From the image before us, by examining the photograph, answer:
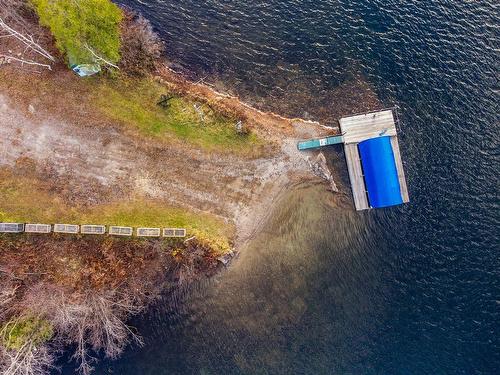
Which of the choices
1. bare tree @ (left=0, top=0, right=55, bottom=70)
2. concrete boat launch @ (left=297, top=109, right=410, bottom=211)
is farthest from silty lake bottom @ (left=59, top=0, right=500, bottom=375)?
bare tree @ (left=0, top=0, right=55, bottom=70)

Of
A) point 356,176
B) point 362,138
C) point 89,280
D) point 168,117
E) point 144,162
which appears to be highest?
point 168,117

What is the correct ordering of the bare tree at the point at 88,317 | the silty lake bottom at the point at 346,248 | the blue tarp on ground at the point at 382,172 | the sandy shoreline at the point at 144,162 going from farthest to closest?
the silty lake bottom at the point at 346,248
the blue tarp on ground at the point at 382,172
the sandy shoreline at the point at 144,162
the bare tree at the point at 88,317

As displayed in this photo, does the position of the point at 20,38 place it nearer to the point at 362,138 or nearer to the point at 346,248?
the point at 362,138

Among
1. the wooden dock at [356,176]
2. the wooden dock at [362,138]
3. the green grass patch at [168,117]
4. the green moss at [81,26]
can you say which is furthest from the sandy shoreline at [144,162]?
the wooden dock at [362,138]

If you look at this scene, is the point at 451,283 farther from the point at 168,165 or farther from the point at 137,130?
the point at 137,130

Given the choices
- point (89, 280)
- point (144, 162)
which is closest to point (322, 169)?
point (144, 162)

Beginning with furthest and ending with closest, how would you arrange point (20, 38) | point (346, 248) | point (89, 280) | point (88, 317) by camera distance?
point (346, 248), point (89, 280), point (20, 38), point (88, 317)

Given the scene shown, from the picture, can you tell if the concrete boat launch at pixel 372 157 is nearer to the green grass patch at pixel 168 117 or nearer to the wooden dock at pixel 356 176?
the wooden dock at pixel 356 176
